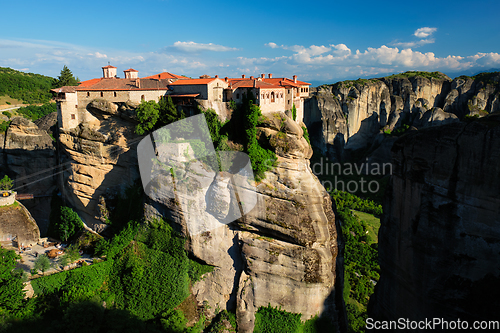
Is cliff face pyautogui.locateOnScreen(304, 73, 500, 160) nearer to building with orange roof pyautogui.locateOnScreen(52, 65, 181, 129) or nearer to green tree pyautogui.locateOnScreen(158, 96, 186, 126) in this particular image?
building with orange roof pyautogui.locateOnScreen(52, 65, 181, 129)

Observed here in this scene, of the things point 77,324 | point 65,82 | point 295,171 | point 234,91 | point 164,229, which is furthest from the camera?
point 65,82

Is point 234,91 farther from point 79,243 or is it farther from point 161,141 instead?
point 79,243

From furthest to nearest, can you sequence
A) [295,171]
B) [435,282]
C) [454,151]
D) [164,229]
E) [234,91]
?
[234,91] < [164,229] < [295,171] < [435,282] < [454,151]

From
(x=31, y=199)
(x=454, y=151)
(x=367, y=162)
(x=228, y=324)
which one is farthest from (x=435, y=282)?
(x=367, y=162)

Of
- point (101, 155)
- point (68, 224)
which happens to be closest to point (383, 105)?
point (101, 155)

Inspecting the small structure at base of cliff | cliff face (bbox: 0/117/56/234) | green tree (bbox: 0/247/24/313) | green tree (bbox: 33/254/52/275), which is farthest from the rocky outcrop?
green tree (bbox: 0/247/24/313)

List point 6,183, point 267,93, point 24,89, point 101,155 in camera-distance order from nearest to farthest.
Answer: point 267,93
point 101,155
point 6,183
point 24,89

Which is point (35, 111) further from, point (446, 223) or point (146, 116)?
point (446, 223)
